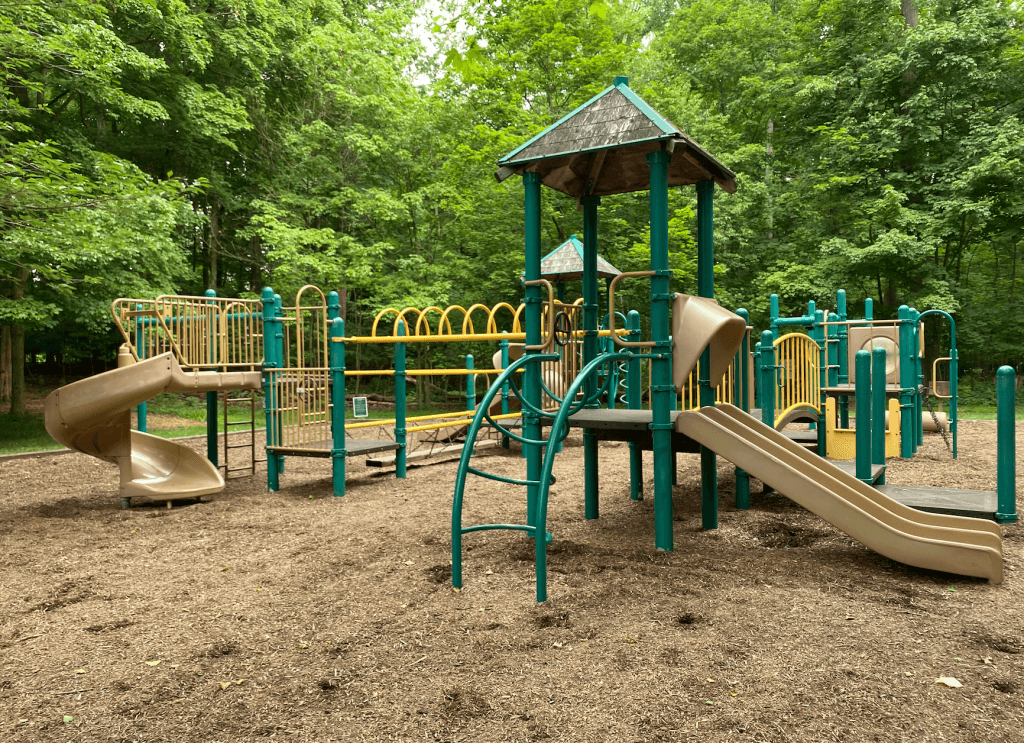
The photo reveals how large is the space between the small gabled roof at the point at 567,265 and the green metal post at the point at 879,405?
21.1 feet

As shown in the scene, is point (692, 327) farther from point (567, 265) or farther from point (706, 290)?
point (567, 265)

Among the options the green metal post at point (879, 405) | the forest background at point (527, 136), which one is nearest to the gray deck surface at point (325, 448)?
the green metal post at point (879, 405)

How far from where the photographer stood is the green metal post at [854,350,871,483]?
5.17 meters

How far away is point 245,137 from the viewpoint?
20.1 m

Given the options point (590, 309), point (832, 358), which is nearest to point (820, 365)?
point (832, 358)

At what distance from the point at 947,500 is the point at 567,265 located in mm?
8216

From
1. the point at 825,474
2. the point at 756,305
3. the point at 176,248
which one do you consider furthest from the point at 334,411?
the point at 756,305

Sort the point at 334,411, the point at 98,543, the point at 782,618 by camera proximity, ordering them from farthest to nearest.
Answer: the point at 334,411
the point at 98,543
the point at 782,618

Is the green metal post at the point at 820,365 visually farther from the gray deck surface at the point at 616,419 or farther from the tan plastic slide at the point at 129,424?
the tan plastic slide at the point at 129,424

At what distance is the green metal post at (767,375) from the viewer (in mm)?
6898

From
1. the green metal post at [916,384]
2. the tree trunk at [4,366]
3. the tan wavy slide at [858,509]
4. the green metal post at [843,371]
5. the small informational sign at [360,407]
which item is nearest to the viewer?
the tan wavy slide at [858,509]

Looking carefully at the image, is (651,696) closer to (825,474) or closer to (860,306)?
(825,474)

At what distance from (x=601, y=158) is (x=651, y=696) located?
4.11 meters

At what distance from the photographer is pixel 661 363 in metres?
5.05
